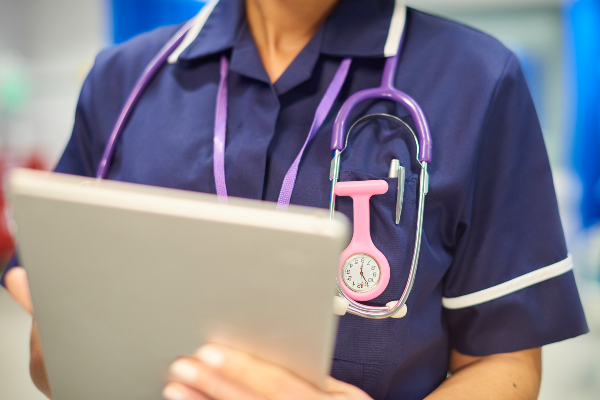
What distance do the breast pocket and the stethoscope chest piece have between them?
14 mm

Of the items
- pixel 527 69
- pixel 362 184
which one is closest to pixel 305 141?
pixel 362 184

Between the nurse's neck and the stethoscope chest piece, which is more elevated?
the nurse's neck

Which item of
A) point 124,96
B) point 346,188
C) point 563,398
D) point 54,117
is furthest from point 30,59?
point 563,398

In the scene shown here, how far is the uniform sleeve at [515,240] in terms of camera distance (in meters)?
0.64

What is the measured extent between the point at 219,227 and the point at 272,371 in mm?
135

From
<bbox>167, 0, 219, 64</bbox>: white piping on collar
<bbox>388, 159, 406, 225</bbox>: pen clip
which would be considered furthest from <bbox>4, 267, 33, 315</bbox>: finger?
<bbox>388, 159, 406, 225</bbox>: pen clip

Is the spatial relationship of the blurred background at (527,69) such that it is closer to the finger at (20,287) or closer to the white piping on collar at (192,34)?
the finger at (20,287)

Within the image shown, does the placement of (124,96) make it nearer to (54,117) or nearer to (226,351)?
(226,351)

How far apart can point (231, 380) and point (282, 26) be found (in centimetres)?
59

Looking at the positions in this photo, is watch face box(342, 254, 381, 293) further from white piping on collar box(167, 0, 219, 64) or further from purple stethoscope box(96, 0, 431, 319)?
white piping on collar box(167, 0, 219, 64)

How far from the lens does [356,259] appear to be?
58 cm

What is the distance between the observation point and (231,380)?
39 cm

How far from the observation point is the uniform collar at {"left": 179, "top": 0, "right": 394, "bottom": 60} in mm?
694

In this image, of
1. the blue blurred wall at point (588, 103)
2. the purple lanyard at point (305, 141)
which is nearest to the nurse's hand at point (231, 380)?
the purple lanyard at point (305, 141)
